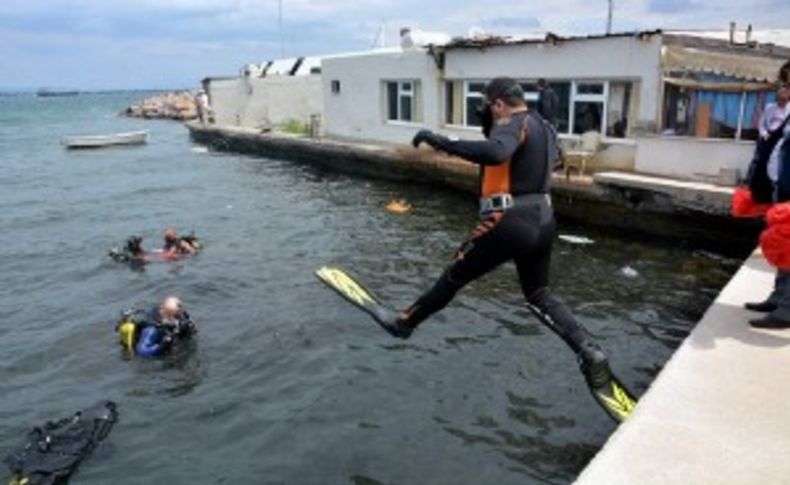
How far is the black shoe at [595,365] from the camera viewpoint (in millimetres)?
5348

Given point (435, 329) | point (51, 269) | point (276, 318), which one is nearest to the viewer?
point (435, 329)

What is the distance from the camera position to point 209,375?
8602mm

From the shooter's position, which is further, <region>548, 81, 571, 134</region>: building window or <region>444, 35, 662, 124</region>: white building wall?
<region>548, 81, 571, 134</region>: building window

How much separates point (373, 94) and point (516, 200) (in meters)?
20.9

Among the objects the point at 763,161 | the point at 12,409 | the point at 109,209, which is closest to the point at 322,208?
the point at 109,209

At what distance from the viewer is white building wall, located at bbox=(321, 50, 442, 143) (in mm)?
22359

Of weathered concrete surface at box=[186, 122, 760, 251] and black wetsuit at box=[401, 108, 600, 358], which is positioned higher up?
black wetsuit at box=[401, 108, 600, 358]

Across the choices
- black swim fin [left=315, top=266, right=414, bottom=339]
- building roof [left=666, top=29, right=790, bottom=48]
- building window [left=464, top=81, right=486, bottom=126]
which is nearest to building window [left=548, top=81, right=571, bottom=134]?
building window [left=464, top=81, right=486, bottom=126]

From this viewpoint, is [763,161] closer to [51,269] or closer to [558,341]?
[558,341]

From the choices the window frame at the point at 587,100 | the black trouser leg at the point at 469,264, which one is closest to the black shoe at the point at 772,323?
the black trouser leg at the point at 469,264

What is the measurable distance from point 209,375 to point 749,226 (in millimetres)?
10760

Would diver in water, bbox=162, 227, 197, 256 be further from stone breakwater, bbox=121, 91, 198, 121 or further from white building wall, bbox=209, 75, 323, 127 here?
stone breakwater, bbox=121, 91, 198, 121

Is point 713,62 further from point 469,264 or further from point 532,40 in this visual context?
point 469,264

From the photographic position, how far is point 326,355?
9.02 m
